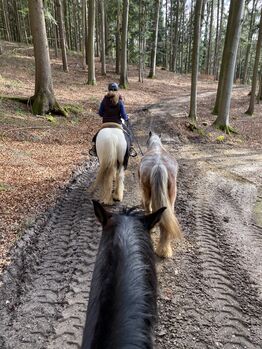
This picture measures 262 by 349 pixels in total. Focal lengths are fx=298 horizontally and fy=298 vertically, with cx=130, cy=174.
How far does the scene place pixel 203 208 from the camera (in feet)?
20.7

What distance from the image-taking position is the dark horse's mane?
1.61 meters

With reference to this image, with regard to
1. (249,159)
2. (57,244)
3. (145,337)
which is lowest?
(249,159)

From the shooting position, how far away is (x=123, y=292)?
5.88 ft

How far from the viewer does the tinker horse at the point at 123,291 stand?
1.61m

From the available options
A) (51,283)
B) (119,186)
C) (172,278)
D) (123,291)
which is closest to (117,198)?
(119,186)

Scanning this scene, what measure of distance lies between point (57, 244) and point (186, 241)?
2.12 meters

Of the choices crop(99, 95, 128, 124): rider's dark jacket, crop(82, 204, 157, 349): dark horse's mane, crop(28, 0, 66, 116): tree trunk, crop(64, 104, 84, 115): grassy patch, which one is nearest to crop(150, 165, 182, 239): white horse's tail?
crop(82, 204, 157, 349): dark horse's mane

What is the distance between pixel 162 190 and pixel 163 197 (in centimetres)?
10

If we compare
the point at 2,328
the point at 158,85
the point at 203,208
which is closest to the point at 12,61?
the point at 158,85

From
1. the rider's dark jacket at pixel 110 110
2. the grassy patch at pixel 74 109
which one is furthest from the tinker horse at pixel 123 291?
the grassy patch at pixel 74 109

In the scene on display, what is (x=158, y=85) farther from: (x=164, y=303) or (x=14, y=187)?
(x=164, y=303)

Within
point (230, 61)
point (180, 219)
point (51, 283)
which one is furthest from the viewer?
point (230, 61)

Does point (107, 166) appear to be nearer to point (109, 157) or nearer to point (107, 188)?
point (109, 157)

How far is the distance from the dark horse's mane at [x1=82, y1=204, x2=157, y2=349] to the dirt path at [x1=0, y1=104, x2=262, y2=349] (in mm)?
1484
